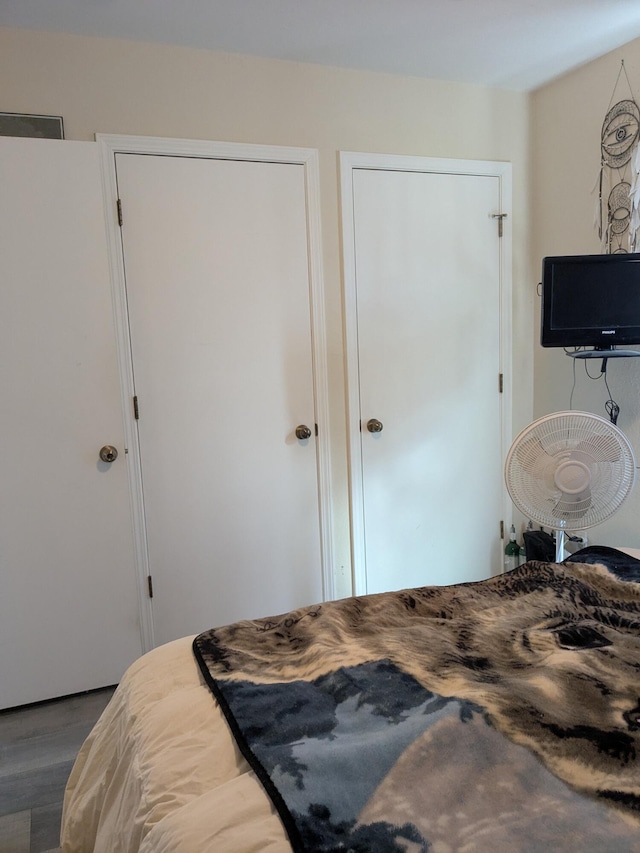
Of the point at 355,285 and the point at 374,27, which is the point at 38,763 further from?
the point at 374,27

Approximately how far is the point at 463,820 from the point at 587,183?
260 centimetres

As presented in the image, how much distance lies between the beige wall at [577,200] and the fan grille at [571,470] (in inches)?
30.4

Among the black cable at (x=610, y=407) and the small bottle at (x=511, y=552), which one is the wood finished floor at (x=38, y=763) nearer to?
the small bottle at (x=511, y=552)

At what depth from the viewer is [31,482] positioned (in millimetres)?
2266

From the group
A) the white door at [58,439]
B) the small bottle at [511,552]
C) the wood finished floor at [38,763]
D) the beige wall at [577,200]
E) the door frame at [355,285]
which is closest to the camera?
the wood finished floor at [38,763]

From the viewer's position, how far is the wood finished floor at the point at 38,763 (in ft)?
5.62

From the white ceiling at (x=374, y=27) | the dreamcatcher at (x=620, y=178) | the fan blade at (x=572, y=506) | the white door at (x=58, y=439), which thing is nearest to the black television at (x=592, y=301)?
the dreamcatcher at (x=620, y=178)

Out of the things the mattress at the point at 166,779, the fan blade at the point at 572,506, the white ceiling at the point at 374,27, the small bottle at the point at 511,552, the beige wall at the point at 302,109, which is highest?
the white ceiling at the point at 374,27

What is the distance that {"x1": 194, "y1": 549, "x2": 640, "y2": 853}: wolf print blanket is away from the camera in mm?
869

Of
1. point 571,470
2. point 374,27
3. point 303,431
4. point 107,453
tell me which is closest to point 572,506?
point 571,470

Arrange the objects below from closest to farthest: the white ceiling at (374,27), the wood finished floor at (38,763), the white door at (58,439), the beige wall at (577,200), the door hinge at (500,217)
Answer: the wood finished floor at (38,763) < the white ceiling at (374,27) < the white door at (58,439) < the beige wall at (577,200) < the door hinge at (500,217)

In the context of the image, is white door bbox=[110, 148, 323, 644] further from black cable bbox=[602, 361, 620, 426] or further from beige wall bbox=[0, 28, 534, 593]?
black cable bbox=[602, 361, 620, 426]

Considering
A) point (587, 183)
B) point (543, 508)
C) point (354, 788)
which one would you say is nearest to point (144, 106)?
point (587, 183)

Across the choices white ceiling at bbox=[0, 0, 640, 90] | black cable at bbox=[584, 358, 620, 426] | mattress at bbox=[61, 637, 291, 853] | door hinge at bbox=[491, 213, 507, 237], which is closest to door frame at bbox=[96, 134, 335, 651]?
white ceiling at bbox=[0, 0, 640, 90]
